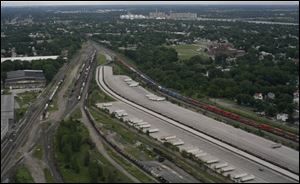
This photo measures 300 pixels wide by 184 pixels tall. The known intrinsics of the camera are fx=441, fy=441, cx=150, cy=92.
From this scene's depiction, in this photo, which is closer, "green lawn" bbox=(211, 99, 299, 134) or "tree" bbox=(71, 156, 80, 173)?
"tree" bbox=(71, 156, 80, 173)

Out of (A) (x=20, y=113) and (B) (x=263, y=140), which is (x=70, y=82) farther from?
(B) (x=263, y=140)

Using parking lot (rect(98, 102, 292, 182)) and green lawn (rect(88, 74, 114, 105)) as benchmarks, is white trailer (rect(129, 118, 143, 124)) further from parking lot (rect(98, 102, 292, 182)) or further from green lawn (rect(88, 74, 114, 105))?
green lawn (rect(88, 74, 114, 105))

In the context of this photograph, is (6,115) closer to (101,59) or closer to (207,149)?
(207,149)

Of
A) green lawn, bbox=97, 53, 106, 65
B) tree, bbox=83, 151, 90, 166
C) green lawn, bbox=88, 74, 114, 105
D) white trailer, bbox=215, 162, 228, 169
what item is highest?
tree, bbox=83, 151, 90, 166

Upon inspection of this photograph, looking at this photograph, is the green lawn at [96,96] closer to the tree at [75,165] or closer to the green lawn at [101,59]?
the tree at [75,165]

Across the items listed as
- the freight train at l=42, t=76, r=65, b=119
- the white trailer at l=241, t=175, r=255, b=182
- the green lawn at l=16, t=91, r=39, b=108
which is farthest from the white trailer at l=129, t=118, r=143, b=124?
the white trailer at l=241, t=175, r=255, b=182

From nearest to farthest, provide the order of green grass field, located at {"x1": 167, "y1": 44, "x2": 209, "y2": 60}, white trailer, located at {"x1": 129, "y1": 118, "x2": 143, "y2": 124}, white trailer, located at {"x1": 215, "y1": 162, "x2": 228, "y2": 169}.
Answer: white trailer, located at {"x1": 215, "y1": 162, "x2": 228, "y2": 169} < white trailer, located at {"x1": 129, "y1": 118, "x2": 143, "y2": 124} < green grass field, located at {"x1": 167, "y1": 44, "x2": 209, "y2": 60}

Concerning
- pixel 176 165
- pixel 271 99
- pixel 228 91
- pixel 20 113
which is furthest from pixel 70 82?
pixel 176 165
